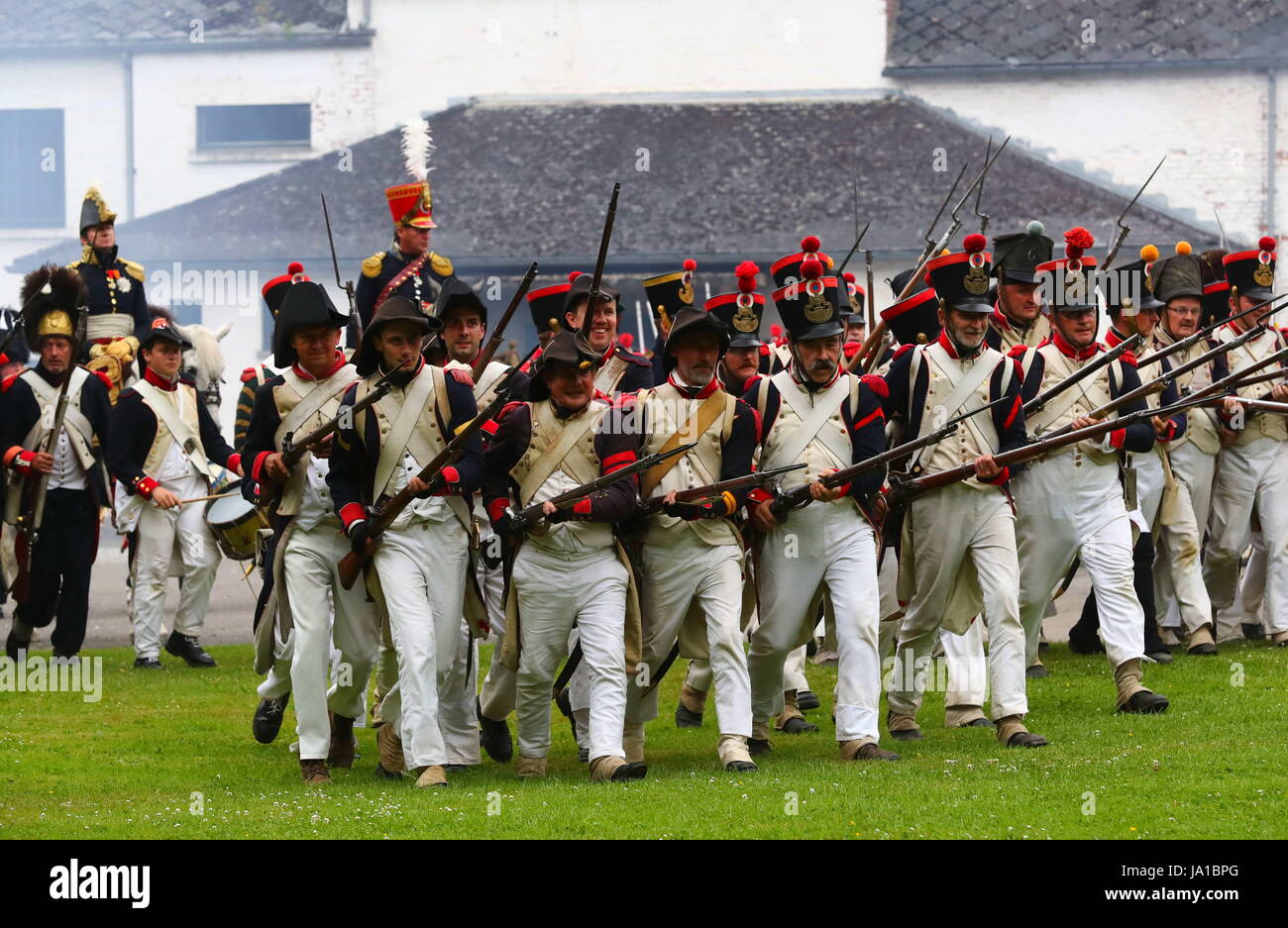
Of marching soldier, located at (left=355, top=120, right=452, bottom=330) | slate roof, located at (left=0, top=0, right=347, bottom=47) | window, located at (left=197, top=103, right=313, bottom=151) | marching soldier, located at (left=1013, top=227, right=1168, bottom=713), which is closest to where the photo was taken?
marching soldier, located at (left=1013, top=227, right=1168, bottom=713)

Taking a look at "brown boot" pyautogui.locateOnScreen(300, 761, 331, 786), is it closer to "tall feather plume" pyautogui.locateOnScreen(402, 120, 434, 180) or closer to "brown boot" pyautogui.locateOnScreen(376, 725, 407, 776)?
"brown boot" pyautogui.locateOnScreen(376, 725, 407, 776)

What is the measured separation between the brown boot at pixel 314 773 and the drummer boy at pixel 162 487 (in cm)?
463

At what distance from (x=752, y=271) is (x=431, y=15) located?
3014 centimetres

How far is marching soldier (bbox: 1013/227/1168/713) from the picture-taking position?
35.1ft

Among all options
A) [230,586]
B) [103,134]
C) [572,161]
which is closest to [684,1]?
[572,161]

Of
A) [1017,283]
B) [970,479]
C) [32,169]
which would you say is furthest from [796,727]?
[32,169]

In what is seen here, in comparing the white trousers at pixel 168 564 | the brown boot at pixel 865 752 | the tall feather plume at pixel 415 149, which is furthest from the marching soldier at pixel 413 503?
the white trousers at pixel 168 564

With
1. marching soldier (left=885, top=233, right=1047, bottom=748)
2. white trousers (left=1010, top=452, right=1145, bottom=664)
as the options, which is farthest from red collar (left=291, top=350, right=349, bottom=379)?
white trousers (left=1010, top=452, right=1145, bottom=664)

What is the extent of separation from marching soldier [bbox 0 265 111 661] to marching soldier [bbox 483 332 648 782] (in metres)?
5.26

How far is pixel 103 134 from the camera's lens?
39.8 metres

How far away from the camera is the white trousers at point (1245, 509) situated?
13547mm

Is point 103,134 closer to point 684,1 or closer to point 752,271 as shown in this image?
point 684,1

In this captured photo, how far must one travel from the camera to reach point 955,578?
34.2 feet

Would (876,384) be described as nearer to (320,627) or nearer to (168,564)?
(320,627)
